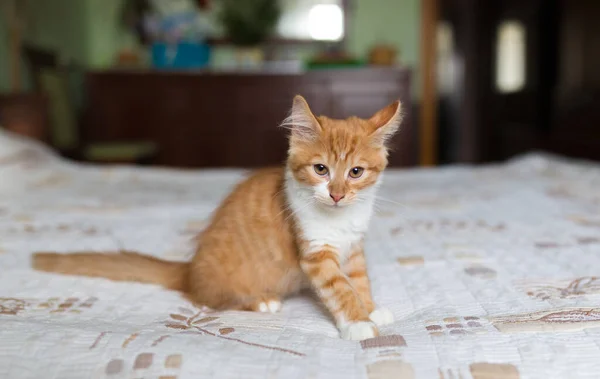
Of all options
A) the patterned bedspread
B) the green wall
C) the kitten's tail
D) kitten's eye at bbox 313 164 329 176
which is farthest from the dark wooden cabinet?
kitten's eye at bbox 313 164 329 176

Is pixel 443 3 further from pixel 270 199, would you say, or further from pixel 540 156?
pixel 270 199

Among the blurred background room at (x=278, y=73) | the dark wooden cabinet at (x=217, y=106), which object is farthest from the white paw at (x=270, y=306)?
the dark wooden cabinet at (x=217, y=106)

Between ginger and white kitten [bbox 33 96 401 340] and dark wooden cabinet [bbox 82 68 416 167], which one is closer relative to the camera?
ginger and white kitten [bbox 33 96 401 340]

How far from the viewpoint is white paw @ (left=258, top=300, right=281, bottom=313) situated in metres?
1.10

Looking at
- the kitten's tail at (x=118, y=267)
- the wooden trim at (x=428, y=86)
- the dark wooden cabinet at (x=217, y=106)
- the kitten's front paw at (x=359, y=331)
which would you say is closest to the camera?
the kitten's front paw at (x=359, y=331)

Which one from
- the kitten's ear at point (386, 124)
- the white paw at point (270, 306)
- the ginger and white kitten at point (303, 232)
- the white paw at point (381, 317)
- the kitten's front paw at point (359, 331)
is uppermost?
the kitten's ear at point (386, 124)

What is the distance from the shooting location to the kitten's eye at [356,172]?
3.59 feet

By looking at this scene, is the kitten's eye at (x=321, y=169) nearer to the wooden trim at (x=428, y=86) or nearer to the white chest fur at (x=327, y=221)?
the white chest fur at (x=327, y=221)

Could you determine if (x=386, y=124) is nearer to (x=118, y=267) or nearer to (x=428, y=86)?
(x=118, y=267)

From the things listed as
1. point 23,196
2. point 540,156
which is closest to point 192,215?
point 23,196

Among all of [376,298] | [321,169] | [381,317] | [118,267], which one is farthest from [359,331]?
[118,267]

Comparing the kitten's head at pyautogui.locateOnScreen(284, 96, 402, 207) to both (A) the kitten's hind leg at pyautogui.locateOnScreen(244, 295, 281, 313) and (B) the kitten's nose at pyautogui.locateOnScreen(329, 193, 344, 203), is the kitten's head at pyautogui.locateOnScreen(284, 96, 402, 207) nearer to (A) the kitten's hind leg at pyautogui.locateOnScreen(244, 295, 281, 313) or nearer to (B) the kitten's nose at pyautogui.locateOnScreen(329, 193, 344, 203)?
(B) the kitten's nose at pyautogui.locateOnScreen(329, 193, 344, 203)

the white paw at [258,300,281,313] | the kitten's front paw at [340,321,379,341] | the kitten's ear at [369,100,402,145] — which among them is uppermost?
the kitten's ear at [369,100,402,145]

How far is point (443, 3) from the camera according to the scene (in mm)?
5160
